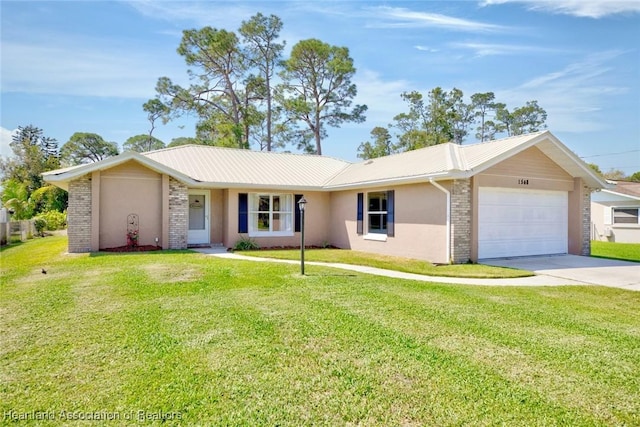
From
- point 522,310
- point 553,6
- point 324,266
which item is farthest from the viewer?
point 553,6

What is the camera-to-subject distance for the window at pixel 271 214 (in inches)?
625

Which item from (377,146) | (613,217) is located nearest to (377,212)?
(613,217)

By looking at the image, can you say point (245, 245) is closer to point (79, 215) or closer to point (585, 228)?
point (79, 215)

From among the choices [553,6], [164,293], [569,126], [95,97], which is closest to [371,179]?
[553,6]

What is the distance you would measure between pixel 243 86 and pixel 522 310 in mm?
28969

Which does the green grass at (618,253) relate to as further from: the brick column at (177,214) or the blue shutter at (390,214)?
the brick column at (177,214)

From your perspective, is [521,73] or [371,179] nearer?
[371,179]

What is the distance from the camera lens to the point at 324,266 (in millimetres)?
10727

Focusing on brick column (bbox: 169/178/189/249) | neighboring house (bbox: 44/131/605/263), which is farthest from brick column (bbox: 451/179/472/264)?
brick column (bbox: 169/178/189/249)

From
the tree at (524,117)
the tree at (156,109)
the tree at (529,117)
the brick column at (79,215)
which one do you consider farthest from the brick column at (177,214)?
the tree at (529,117)

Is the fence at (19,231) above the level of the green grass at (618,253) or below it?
above

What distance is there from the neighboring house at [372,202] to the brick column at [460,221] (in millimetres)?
32

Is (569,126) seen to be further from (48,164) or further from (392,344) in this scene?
(48,164)

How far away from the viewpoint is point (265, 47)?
99.1 ft
